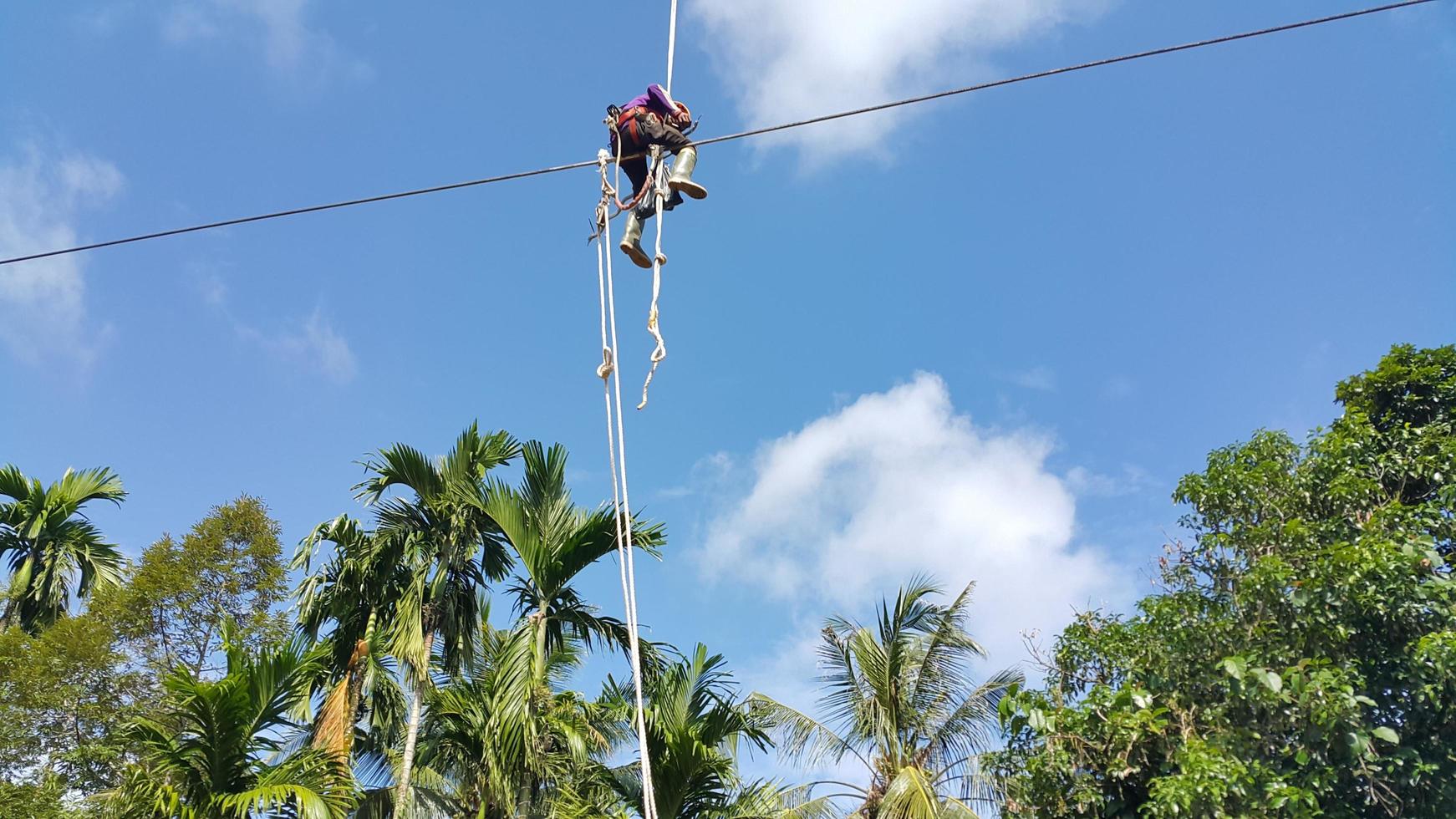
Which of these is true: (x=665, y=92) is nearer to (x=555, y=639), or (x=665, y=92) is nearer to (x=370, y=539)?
(x=555, y=639)

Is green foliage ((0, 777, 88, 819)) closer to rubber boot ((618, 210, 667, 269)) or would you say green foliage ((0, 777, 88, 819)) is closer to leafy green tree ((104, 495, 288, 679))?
leafy green tree ((104, 495, 288, 679))

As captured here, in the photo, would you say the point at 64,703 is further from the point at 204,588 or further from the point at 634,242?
the point at 634,242

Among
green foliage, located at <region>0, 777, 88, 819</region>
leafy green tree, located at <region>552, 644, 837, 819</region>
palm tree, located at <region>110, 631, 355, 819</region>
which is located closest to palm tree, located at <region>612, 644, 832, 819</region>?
leafy green tree, located at <region>552, 644, 837, 819</region>

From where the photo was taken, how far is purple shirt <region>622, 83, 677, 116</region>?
7.18m

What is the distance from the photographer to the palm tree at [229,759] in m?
7.04

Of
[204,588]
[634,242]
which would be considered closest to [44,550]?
[204,588]

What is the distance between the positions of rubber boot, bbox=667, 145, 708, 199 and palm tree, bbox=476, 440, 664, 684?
3231 millimetres

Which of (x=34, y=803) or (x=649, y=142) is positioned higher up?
(x=649, y=142)

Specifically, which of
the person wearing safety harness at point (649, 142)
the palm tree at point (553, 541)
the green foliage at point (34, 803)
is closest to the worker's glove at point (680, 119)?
the person wearing safety harness at point (649, 142)

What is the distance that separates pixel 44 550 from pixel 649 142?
13.4 meters

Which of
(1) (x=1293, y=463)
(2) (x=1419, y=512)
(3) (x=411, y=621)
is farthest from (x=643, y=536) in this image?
(2) (x=1419, y=512)

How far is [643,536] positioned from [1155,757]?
4.73 metres

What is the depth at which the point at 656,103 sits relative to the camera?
7.24m

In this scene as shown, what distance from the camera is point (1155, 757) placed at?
9109mm
